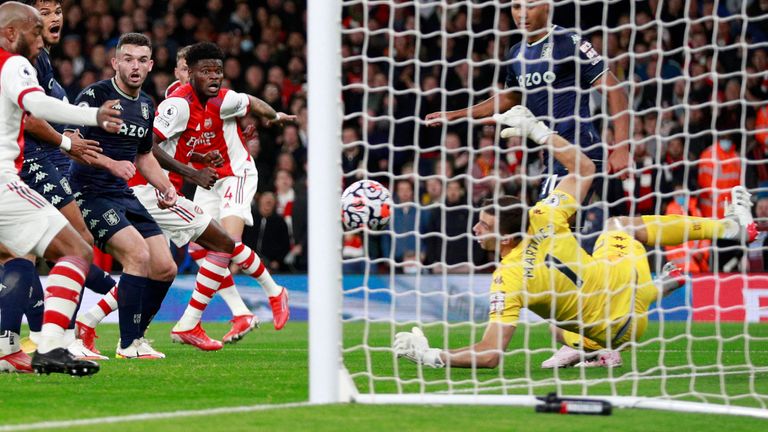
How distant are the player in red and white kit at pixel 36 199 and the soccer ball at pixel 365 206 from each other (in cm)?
226

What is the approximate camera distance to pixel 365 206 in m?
7.82

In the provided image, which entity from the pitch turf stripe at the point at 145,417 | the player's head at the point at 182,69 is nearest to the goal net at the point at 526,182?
the pitch turf stripe at the point at 145,417

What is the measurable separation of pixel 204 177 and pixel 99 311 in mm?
1198

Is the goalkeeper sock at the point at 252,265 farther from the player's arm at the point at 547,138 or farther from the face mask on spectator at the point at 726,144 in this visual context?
the face mask on spectator at the point at 726,144

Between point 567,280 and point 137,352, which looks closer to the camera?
point 567,280

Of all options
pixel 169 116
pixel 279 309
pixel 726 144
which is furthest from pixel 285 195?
pixel 169 116

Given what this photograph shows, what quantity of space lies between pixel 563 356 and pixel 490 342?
3.63 ft

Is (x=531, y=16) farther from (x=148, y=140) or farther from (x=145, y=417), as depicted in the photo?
(x=145, y=417)

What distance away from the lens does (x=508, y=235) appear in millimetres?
6309

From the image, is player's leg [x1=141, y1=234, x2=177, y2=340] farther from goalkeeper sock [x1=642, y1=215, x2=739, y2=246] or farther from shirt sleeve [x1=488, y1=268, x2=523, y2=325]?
goalkeeper sock [x1=642, y1=215, x2=739, y2=246]

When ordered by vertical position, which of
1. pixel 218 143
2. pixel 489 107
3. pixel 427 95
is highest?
pixel 427 95

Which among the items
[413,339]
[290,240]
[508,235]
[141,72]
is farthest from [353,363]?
[290,240]

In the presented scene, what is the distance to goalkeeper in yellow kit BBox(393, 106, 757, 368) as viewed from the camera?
6.24 m

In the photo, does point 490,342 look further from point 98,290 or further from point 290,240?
point 290,240
